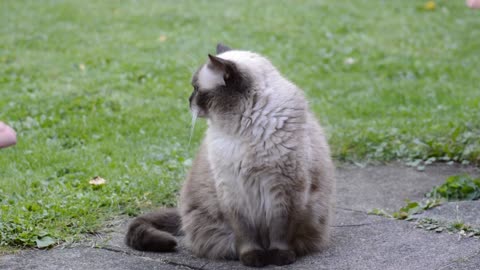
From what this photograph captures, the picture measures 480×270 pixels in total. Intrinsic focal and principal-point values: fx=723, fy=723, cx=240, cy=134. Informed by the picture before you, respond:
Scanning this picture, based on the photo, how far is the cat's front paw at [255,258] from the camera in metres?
3.98

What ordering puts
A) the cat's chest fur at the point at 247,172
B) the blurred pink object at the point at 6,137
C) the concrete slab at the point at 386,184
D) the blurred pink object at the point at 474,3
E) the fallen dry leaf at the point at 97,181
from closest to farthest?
the blurred pink object at the point at 6,137, the cat's chest fur at the point at 247,172, the blurred pink object at the point at 474,3, the concrete slab at the point at 386,184, the fallen dry leaf at the point at 97,181

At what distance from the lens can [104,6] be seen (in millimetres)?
11570

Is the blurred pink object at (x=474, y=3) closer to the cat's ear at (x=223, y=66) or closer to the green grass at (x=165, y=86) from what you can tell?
the green grass at (x=165, y=86)

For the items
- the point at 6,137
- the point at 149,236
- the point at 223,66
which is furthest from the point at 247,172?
the point at 6,137

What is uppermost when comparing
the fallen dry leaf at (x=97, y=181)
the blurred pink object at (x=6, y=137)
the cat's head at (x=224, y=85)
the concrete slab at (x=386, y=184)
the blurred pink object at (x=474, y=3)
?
the blurred pink object at (x=474, y=3)

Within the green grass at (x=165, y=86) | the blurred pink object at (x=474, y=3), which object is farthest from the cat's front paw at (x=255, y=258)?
the blurred pink object at (x=474, y=3)

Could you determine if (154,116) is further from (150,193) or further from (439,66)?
(439,66)

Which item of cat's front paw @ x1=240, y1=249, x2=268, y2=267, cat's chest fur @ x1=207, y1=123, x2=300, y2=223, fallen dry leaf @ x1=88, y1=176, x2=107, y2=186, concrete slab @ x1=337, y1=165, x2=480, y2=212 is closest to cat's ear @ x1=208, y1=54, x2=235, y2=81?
cat's chest fur @ x1=207, y1=123, x2=300, y2=223

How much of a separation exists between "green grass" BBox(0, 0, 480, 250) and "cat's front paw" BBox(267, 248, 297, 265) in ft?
4.33

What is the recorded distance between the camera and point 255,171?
12.9 ft

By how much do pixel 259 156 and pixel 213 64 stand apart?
1.86 feet

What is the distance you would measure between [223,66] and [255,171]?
60 cm

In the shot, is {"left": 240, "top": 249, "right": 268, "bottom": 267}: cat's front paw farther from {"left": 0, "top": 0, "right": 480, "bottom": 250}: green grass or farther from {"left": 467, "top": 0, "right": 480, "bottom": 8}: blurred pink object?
{"left": 467, "top": 0, "right": 480, "bottom": 8}: blurred pink object

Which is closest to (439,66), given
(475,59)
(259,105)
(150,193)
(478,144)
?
(475,59)
